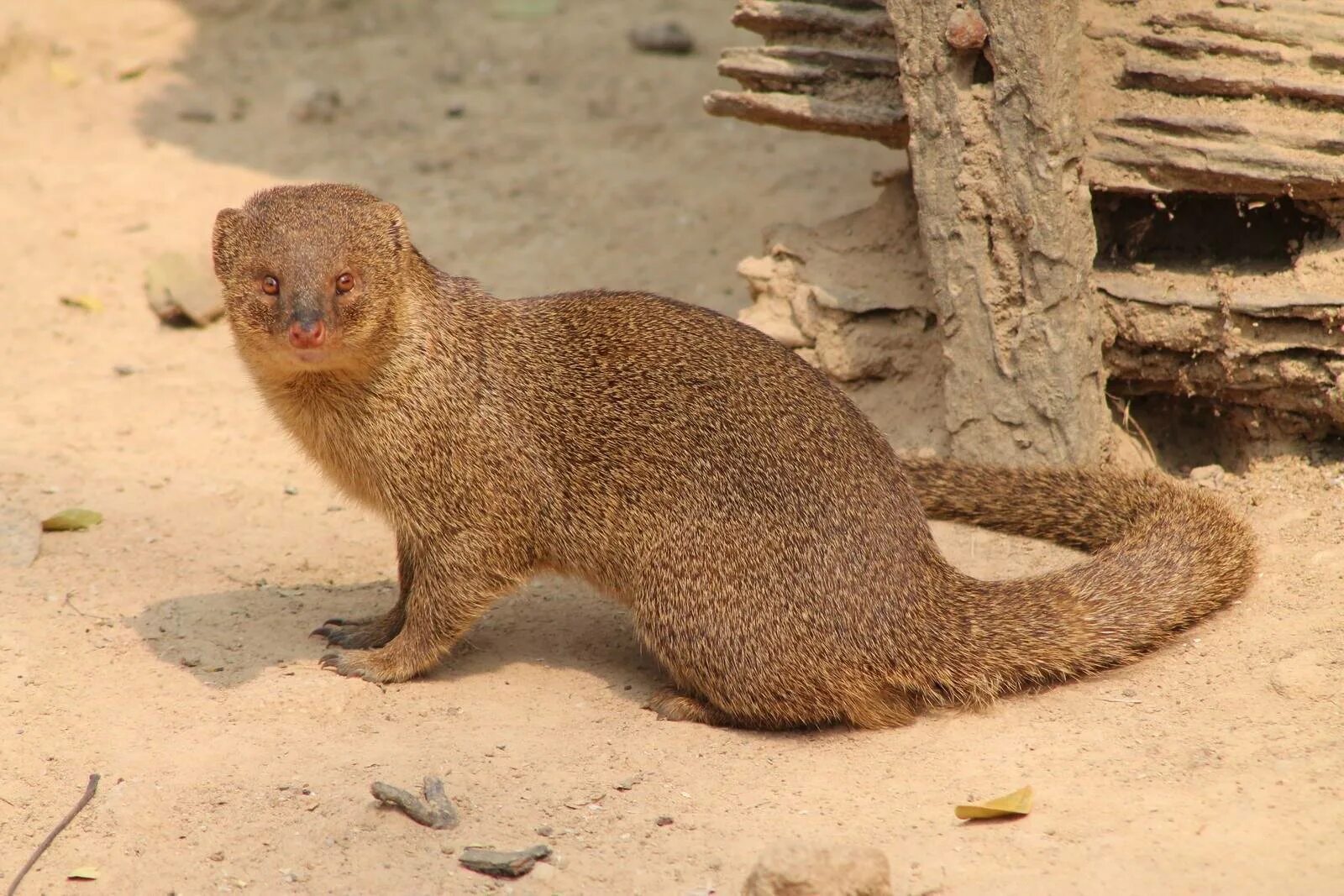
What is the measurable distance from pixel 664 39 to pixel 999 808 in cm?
626

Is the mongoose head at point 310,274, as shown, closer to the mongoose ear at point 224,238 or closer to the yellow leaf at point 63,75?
the mongoose ear at point 224,238

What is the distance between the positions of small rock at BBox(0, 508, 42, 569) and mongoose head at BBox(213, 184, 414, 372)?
1.20m

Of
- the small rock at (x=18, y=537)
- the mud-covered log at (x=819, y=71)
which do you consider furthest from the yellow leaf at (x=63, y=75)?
the mud-covered log at (x=819, y=71)

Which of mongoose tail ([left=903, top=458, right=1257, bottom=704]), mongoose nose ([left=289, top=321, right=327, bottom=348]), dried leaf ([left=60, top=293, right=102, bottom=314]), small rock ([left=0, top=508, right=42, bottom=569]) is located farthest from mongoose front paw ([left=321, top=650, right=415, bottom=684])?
dried leaf ([left=60, top=293, right=102, bottom=314])

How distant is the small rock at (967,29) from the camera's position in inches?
172

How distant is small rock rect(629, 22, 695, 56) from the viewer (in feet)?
28.0

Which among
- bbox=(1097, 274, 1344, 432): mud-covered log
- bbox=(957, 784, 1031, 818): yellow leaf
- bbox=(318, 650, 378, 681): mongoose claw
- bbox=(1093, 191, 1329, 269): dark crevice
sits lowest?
bbox=(318, 650, 378, 681): mongoose claw

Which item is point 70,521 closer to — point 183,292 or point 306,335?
point 306,335

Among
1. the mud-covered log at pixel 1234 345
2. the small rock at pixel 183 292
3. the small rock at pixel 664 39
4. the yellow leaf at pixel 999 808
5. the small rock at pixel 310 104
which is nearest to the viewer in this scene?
the yellow leaf at pixel 999 808

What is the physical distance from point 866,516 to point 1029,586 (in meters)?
0.54

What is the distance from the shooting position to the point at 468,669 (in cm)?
439

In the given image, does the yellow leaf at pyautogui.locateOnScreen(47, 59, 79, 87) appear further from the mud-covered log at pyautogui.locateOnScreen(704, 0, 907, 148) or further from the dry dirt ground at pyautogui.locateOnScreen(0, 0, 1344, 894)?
the mud-covered log at pyautogui.locateOnScreen(704, 0, 907, 148)

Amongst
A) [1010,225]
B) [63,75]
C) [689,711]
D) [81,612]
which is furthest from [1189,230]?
[63,75]

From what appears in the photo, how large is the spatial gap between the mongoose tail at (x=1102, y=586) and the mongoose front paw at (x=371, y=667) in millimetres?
1549
